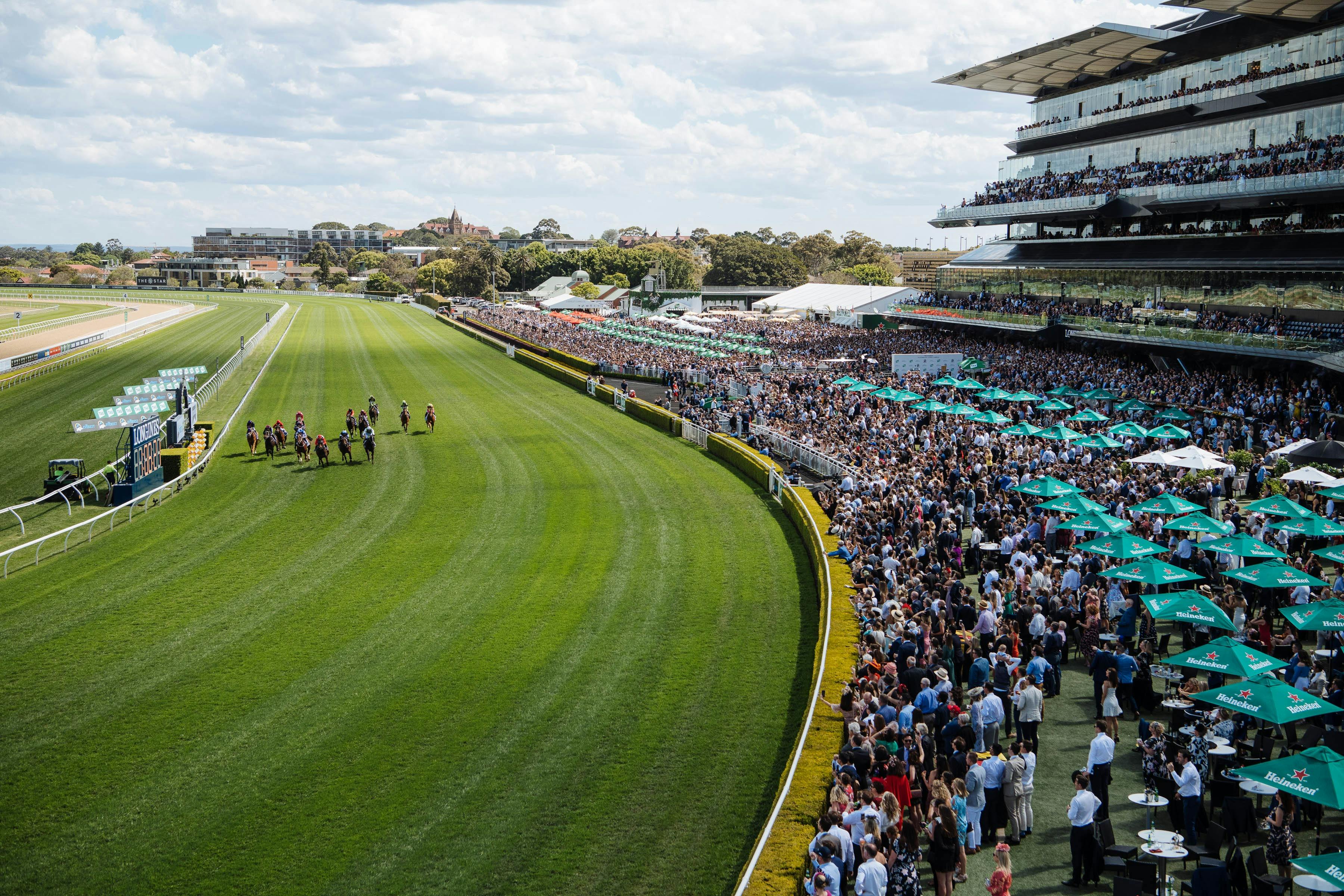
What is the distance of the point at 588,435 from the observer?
34.9m

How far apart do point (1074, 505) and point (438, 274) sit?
137749 mm

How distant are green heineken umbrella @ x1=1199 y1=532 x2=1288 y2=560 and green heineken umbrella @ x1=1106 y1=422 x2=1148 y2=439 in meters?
9.70

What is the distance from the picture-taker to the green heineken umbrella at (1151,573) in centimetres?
1415

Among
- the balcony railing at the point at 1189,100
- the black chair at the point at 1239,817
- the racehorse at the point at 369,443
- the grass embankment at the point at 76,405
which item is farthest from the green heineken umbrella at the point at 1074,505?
the balcony railing at the point at 1189,100

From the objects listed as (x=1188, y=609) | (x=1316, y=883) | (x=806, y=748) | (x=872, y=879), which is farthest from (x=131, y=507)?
(x=1316, y=883)

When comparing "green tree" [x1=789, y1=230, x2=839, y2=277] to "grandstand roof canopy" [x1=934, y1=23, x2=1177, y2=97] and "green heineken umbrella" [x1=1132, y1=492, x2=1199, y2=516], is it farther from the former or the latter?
"green heineken umbrella" [x1=1132, y1=492, x2=1199, y2=516]

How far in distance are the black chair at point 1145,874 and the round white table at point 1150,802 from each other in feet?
4.00

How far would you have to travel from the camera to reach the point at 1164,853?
8.67 meters

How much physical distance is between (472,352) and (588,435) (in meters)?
29.7

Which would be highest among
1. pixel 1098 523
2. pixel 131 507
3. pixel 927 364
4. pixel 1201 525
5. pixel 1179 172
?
pixel 1179 172

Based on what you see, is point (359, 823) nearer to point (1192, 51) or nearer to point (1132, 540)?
point (1132, 540)

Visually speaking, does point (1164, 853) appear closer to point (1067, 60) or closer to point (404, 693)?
point (404, 693)

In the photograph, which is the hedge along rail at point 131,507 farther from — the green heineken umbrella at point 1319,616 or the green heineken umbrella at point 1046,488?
the green heineken umbrella at point 1319,616

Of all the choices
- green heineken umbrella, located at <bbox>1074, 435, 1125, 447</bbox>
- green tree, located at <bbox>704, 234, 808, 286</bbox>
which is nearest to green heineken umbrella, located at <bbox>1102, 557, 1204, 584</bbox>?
green heineken umbrella, located at <bbox>1074, 435, 1125, 447</bbox>
